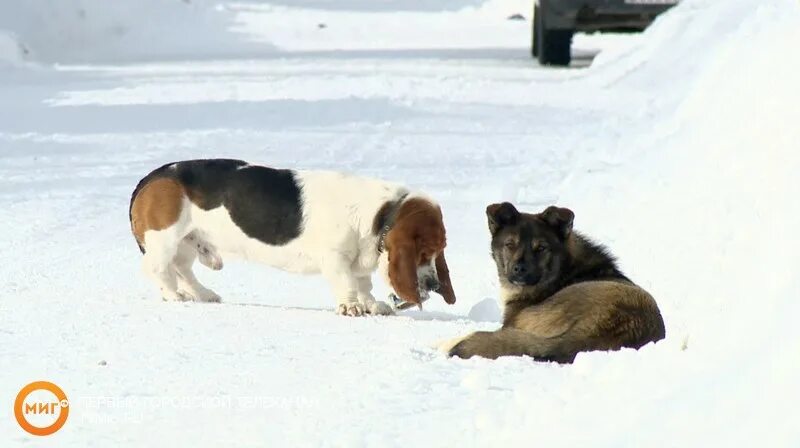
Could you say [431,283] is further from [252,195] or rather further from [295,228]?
[252,195]

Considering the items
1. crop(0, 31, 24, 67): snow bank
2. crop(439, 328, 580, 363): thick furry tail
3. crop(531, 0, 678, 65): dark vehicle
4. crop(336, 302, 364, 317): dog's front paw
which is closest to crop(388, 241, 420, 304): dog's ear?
crop(336, 302, 364, 317): dog's front paw

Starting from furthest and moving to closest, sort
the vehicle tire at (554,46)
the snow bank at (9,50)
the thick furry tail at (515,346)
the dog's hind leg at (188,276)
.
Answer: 1. the vehicle tire at (554,46)
2. the snow bank at (9,50)
3. the dog's hind leg at (188,276)
4. the thick furry tail at (515,346)

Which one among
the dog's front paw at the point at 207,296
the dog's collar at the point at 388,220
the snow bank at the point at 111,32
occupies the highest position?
the dog's collar at the point at 388,220

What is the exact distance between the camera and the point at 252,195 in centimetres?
702

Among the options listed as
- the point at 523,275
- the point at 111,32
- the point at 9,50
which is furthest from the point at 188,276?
the point at 111,32

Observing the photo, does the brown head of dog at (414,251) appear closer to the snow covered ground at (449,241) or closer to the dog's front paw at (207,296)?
the snow covered ground at (449,241)

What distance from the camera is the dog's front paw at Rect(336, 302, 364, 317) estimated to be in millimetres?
6832

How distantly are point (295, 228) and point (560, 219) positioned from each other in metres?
1.40

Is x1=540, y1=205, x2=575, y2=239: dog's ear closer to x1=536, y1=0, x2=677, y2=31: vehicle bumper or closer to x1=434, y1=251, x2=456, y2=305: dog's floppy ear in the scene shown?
x1=434, y1=251, x2=456, y2=305: dog's floppy ear

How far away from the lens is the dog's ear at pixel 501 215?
601 centimetres

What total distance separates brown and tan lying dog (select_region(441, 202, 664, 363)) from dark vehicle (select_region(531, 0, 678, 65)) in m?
14.2

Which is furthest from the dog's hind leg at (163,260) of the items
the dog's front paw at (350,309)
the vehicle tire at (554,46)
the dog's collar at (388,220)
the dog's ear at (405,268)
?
the vehicle tire at (554,46)

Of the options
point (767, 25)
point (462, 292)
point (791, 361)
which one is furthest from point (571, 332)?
point (767, 25)

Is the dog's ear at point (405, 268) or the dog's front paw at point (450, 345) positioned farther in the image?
the dog's ear at point (405, 268)
